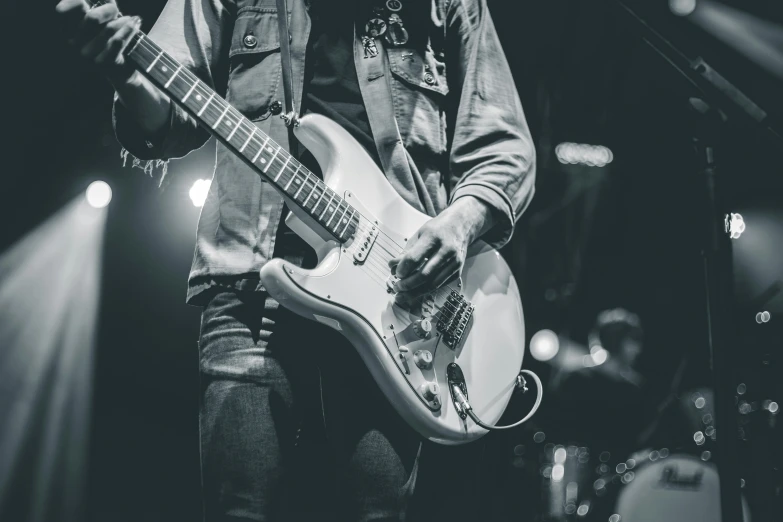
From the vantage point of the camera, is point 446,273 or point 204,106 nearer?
point 204,106

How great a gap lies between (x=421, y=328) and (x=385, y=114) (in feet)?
1.81

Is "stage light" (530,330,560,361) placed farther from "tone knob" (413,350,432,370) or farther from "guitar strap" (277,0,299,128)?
"guitar strap" (277,0,299,128)

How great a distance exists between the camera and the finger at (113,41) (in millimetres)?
1062

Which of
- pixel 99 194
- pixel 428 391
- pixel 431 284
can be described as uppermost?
pixel 99 194

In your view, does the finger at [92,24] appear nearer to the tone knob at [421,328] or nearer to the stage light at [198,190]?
the tone knob at [421,328]

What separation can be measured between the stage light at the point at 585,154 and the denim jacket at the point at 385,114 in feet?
14.3

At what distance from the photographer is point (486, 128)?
61.9 inches

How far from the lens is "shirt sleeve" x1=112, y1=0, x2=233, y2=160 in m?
1.21

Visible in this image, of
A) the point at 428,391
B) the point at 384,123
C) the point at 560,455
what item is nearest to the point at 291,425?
the point at 428,391

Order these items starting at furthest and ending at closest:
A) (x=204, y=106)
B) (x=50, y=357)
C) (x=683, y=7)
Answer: (x=683, y=7)
(x=50, y=357)
(x=204, y=106)

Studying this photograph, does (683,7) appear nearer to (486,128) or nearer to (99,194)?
(486,128)

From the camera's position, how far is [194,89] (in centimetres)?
116

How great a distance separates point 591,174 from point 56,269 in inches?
192

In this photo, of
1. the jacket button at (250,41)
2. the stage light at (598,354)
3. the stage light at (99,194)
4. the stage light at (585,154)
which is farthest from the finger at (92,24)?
the stage light at (585,154)
